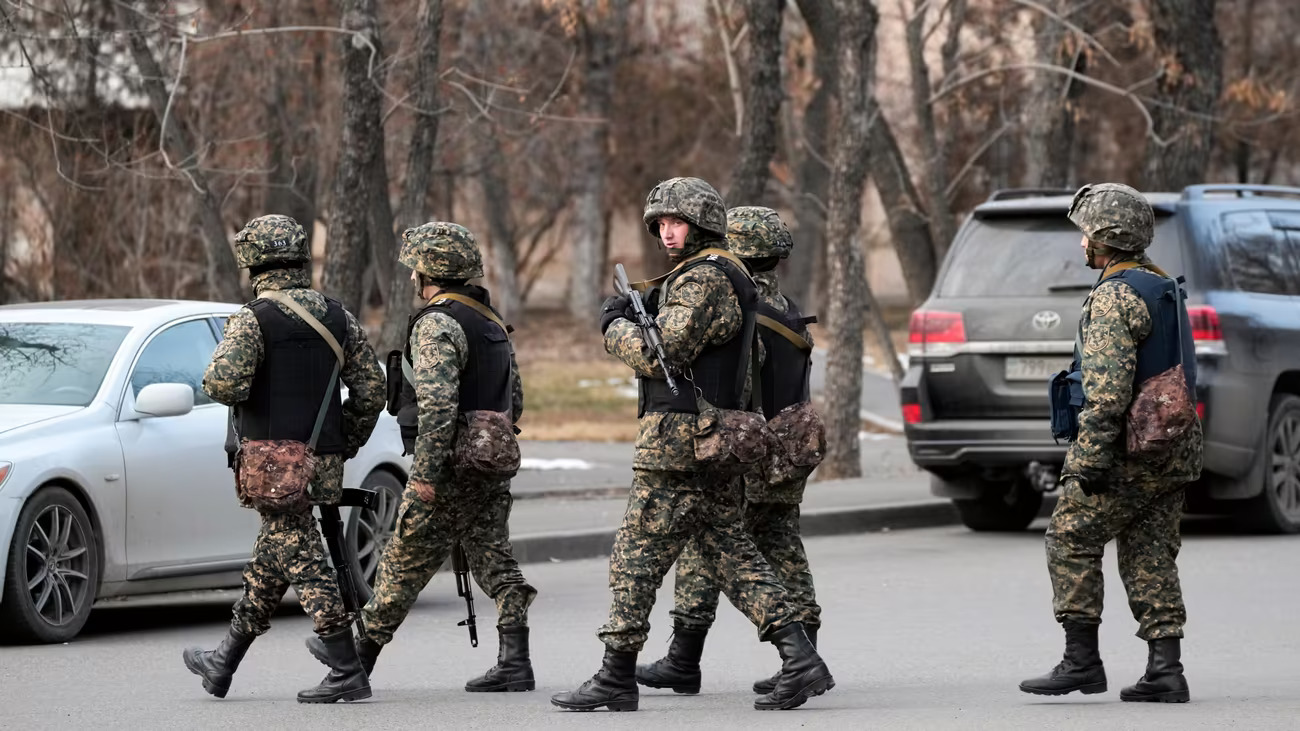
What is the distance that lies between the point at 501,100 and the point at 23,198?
8147mm

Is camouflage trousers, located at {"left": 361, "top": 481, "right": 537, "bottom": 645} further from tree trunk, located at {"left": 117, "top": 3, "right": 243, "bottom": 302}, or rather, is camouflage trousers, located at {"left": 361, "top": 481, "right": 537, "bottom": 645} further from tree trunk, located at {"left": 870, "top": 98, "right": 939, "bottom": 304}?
tree trunk, located at {"left": 870, "top": 98, "right": 939, "bottom": 304}

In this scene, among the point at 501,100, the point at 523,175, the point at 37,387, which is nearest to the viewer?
the point at 37,387

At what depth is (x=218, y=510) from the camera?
9453 millimetres

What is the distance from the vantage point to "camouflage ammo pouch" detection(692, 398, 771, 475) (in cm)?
686

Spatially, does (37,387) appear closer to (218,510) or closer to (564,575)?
(218,510)

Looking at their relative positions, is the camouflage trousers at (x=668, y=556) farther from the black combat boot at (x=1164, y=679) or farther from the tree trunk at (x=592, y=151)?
the tree trunk at (x=592, y=151)

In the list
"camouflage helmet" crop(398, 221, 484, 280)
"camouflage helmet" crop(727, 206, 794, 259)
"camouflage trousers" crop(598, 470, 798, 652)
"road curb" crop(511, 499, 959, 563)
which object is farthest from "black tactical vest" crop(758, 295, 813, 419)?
"road curb" crop(511, 499, 959, 563)

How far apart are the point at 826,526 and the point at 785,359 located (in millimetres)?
6001

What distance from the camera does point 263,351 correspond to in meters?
7.30

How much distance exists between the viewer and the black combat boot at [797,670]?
694 cm

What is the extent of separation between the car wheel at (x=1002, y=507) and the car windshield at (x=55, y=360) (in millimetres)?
6287

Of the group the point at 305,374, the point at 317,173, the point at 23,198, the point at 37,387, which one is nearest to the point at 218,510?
the point at 37,387

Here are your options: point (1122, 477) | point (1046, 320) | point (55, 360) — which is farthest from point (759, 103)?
point (1122, 477)

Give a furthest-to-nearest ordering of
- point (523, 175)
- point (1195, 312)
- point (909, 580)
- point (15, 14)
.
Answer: point (523, 175) → point (15, 14) → point (1195, 312) → point (909, 580)
